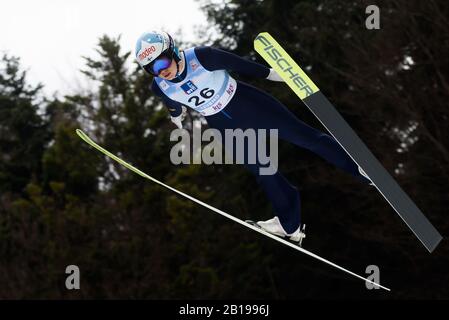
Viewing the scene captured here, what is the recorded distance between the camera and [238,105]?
15.6ft

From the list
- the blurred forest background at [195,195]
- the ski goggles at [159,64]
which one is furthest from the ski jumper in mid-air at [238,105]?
the blurred forest background at [195,195]

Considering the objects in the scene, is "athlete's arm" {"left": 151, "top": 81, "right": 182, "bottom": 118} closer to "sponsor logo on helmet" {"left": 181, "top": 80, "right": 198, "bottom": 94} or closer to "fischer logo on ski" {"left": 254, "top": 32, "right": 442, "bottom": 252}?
"sponsor logo on helmet" {"left": 181, "top": 80, "right": 198, "bottom": 94}

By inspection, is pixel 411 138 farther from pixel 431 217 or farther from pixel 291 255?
pixel 291 255

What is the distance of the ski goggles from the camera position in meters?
4.41

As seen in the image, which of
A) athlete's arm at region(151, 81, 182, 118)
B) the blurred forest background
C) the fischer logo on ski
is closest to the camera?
the fischer logo on ski

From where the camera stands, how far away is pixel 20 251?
1445 centimetres

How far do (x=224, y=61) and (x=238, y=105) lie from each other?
0.33 m

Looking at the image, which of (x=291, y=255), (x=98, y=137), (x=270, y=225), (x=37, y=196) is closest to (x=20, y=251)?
(x=37, y=196)

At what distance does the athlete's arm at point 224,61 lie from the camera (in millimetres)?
4535

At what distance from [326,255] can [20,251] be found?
613 cm

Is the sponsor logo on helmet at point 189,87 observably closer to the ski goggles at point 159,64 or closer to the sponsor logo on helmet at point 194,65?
the sponsor logo on helmet at point 194,65

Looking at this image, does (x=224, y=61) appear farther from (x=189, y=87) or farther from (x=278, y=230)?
(x=278, y=230)

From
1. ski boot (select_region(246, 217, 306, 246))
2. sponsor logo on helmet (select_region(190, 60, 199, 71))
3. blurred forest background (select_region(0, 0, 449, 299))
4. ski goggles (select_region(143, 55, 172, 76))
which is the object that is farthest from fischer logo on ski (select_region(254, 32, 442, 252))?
blurred forest background (select_region(0, 0, 449, 299))

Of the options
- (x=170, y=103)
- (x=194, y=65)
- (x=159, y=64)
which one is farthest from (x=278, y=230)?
(x=159, y=64)
